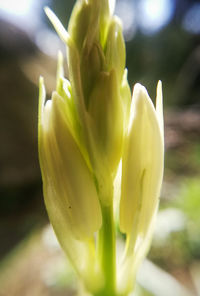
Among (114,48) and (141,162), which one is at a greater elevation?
(114,48)

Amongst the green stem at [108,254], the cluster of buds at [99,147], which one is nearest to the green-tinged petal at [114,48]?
the cluster of buds at [99,147]

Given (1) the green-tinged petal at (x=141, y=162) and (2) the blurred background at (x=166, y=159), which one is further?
(2) the blurred background at (x=166, y=159)

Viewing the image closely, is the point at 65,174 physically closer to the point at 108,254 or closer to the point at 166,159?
the point at 108,254

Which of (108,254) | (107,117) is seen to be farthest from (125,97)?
(108,254)

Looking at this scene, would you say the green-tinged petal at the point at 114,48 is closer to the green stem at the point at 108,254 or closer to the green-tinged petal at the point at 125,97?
the green-tinged petal at the point at 125,97

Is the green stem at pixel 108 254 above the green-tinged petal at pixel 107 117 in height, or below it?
below

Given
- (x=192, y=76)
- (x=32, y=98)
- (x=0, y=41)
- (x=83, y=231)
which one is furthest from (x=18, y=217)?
(x=192, y=76)

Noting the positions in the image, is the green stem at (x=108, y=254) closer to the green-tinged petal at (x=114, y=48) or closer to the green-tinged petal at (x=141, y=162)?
the green-tinged petal at (x=141, y=162)

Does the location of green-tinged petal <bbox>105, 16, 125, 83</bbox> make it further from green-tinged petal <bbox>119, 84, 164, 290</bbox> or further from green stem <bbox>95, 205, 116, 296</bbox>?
green stem <bbox>95, 205, 116, 296</bbox>
